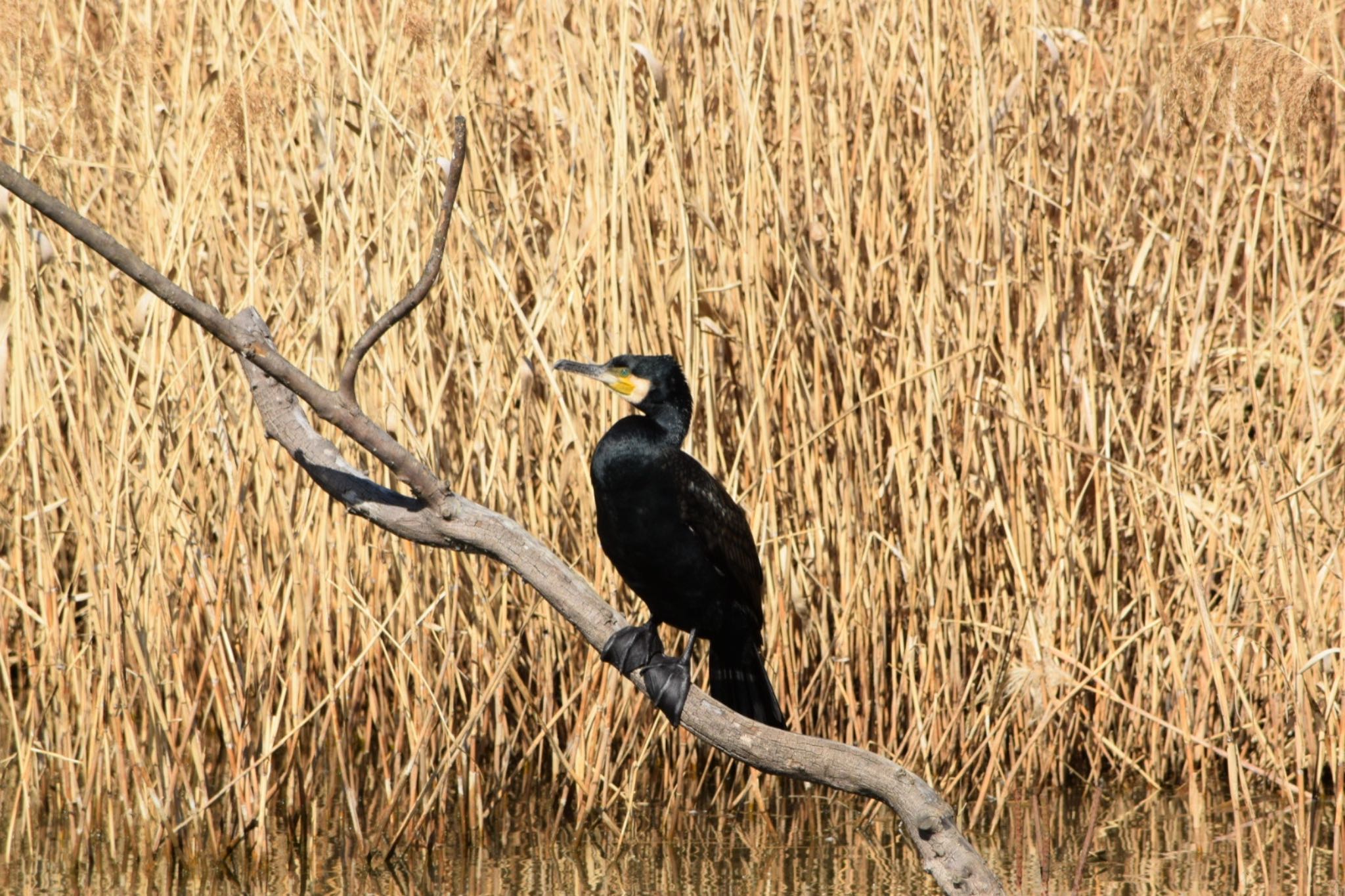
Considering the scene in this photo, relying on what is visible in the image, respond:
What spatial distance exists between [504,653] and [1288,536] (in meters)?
1.92

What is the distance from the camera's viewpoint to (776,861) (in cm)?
324

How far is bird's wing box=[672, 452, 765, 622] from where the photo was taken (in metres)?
2.55

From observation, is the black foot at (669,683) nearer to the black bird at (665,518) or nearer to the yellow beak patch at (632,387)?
the black bird at (665,518)

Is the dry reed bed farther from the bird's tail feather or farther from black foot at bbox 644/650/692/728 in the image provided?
black foot at bbox 644/650/692/728

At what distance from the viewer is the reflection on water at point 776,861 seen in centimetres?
303

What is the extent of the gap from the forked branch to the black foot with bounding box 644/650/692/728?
5cm

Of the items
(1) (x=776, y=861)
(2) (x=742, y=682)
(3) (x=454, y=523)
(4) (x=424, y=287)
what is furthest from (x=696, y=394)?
(4) (x=424, y=287)

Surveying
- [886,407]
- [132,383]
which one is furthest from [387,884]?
[886,407]

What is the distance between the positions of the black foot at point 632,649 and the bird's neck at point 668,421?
0.35 m

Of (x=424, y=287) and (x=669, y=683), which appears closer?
(x=424, y=287)

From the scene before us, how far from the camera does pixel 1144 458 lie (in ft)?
10.5

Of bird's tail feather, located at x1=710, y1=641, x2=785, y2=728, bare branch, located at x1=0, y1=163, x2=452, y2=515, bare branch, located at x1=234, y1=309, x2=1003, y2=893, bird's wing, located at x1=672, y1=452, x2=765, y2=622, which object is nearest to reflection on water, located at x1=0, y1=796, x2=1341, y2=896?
bird's tail feather, located at x1=710, y1=641, x2=785, y2=728

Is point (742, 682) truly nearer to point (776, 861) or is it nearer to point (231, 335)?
point (776, 861)

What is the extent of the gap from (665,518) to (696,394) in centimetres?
71
